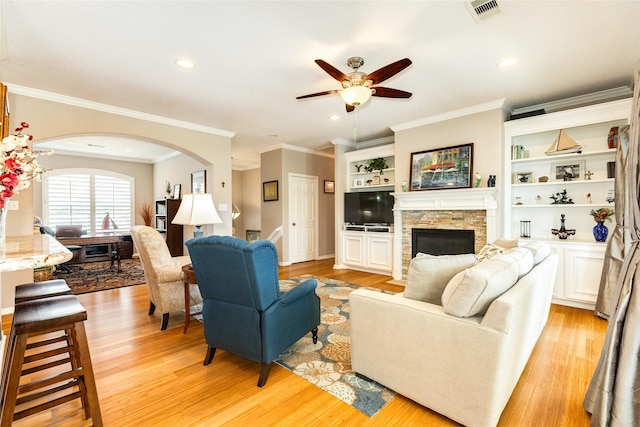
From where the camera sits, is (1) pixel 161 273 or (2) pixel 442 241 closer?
(1) pixel 161 273

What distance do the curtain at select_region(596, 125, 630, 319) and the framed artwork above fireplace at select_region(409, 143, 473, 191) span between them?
147 centimetres

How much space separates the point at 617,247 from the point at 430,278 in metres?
2.73

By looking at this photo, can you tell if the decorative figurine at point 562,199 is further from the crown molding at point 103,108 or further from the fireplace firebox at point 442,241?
the crown molding at point 103,108

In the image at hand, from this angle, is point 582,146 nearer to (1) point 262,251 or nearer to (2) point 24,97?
(1) point 262,251

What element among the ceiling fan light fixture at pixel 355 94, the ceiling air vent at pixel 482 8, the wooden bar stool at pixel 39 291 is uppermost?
the ceiling air vent at pixel 482 8

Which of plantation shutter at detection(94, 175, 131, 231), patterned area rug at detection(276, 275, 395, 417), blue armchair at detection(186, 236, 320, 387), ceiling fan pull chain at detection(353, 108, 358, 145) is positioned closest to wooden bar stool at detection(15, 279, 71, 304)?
blue armchair at detection(186, 236, 320, 387)

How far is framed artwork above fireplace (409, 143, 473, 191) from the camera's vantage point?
418 centimetres

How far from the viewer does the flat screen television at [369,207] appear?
5.40 m

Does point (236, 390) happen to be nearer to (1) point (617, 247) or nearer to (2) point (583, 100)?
(1) point (617, 247)

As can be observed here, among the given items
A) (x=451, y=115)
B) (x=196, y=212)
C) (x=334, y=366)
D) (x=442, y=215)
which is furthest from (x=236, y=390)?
(x=451, y=115)

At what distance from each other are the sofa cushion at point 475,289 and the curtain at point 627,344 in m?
0.52

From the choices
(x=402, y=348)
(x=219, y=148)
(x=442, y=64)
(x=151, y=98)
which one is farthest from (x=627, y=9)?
(x=219, y=148)

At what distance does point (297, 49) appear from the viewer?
2.60 metres

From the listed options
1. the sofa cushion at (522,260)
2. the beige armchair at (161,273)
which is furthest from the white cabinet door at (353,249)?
the sofa cushion at (522,260)
